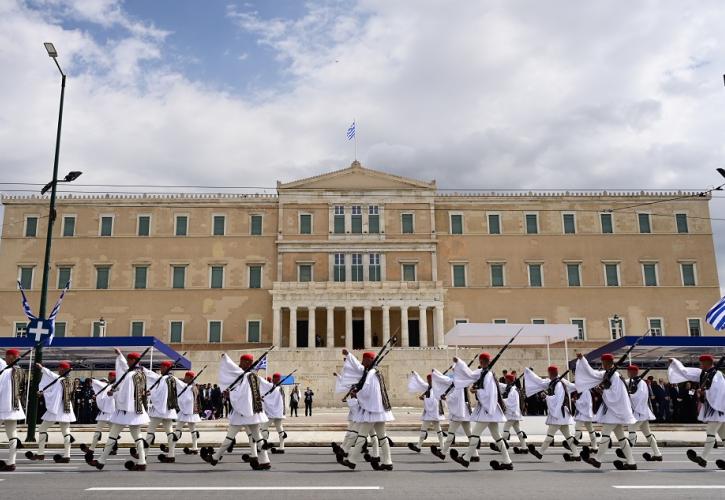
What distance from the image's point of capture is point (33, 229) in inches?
1969

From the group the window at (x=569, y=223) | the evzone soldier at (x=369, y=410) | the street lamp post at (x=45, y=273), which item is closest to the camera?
the evzone soldier at (x=369, y=410)

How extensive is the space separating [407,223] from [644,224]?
57.7 feet

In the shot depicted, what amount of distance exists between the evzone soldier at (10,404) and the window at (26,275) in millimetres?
41223

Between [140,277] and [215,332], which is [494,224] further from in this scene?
[140,277]

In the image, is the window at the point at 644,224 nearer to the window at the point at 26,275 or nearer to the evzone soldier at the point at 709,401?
the evzone soldier at the point at 709,401

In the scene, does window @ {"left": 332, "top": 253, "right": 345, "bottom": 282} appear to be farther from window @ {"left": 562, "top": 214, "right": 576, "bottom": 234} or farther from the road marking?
the road marking

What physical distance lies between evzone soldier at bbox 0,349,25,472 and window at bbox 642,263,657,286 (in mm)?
46537

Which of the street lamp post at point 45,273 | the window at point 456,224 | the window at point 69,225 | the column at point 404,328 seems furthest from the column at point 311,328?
the street lamp post at point 45,273

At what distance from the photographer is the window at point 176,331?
48.4 metres

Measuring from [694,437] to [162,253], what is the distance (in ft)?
130

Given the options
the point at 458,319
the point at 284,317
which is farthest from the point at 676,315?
the point at 284,317

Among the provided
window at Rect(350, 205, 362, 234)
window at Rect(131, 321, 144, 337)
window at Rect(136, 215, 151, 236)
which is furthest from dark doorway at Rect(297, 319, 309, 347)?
window at Rect(136, 215, 151, 236)

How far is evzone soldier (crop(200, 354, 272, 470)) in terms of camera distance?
1126cm

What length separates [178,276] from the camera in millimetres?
49719
